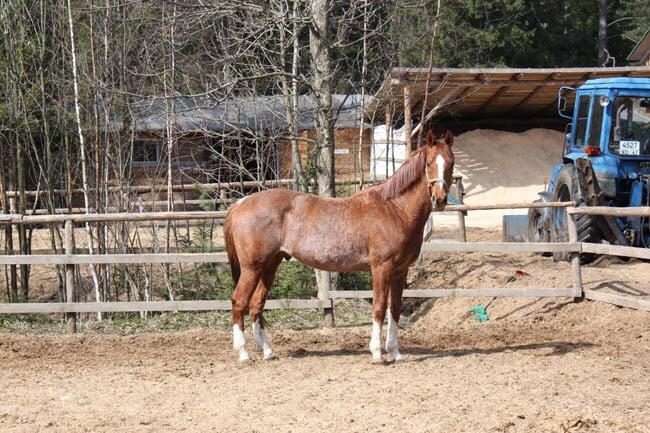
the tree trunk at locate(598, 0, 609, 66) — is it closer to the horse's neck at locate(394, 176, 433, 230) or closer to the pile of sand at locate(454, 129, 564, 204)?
the pile of sand at locate(454, 129, 564, 204)

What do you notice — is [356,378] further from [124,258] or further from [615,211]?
[615,211]

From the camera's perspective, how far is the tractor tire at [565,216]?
10.7 m

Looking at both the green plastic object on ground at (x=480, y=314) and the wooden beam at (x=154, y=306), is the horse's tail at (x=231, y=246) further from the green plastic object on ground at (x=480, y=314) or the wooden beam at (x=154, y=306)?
the green plastic object on ground at (x=480, y=314)

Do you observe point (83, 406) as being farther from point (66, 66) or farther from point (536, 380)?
point (66, 66)

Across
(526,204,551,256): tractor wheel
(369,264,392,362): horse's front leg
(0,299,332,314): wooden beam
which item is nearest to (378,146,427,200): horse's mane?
(369,264,392,362): horse's front leg

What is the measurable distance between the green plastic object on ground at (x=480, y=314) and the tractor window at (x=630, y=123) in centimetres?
320

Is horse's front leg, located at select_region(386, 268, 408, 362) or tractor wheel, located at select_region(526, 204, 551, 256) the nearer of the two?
horse's front leg, located at select_region(386, 268, 408, 362)

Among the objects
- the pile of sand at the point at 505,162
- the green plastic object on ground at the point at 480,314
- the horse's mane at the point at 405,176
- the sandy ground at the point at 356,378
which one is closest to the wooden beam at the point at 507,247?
the sandy ground at the point at 356,378

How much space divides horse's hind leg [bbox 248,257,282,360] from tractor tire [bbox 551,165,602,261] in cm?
516

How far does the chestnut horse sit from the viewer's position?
265 inches

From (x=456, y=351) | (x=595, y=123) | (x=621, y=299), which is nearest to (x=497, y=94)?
(x=595, y=123)

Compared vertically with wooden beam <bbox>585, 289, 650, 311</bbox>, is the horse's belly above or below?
above

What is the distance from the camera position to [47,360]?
7.16m

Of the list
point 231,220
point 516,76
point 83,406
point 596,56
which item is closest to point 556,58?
point 596,56
